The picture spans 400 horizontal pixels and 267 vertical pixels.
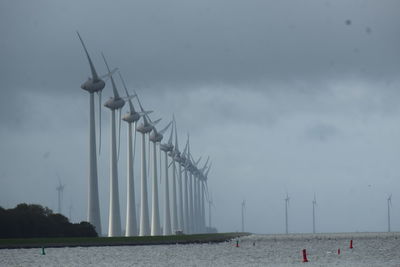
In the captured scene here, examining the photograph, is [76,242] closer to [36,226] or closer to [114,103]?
[36,226]

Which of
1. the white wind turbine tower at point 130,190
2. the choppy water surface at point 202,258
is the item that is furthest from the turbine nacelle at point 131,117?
the choppy water surface at point 202,258

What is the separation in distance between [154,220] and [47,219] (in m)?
51.8

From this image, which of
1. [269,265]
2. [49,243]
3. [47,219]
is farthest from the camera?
[47,219]

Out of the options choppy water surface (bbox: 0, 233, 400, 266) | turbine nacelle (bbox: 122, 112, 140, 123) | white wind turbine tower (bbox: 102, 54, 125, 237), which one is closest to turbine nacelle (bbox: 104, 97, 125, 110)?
white wind turbine tower (bbox: 102, 54, 125, 237)

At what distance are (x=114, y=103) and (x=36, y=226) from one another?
28028mm

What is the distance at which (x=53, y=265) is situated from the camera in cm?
7831

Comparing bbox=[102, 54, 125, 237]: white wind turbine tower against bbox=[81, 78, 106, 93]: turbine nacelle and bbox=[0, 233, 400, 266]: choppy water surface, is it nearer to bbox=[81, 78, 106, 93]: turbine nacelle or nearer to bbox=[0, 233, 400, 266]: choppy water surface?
bbox=[81, 78, 106, 93]: turbine nacelle

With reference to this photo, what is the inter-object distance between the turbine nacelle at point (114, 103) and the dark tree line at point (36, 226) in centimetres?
1916

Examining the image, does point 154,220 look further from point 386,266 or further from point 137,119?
point 386,266

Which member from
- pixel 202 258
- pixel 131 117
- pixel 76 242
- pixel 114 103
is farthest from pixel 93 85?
pixel 202 258

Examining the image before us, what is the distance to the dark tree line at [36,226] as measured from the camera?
136 meters

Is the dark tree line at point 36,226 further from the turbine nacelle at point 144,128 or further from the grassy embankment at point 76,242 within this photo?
the turbine nacelle at point 144,128

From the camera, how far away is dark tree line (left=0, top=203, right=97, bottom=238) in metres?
136

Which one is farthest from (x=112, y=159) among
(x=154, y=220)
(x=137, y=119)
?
(x=154, y=220)
